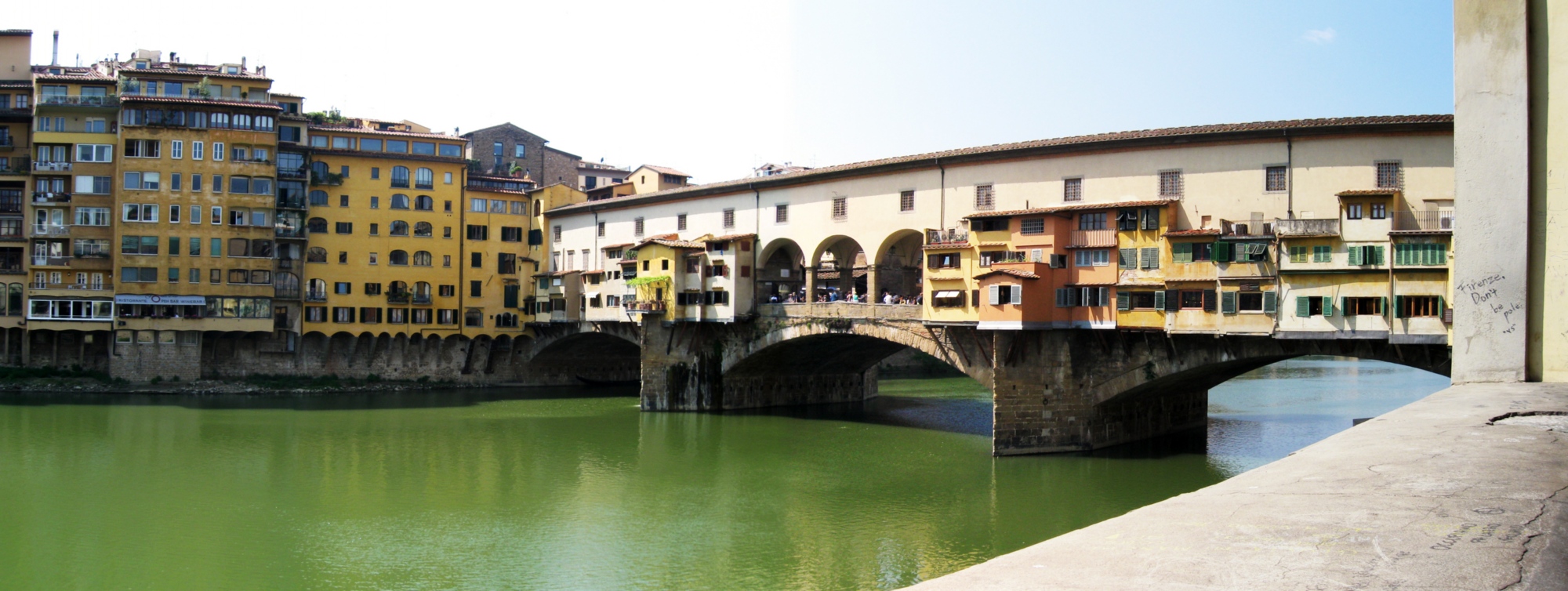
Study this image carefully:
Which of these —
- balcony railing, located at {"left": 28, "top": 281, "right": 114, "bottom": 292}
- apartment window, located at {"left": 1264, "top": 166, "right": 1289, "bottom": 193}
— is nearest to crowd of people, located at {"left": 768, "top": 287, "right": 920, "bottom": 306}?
apartment window, located at {"left": 1264, "top": 166, "right": 1289, "bottom": 193}

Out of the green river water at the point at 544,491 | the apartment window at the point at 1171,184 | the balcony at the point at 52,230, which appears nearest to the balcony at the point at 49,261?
the balcony at the point at 52,230

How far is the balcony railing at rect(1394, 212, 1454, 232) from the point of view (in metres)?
25.1

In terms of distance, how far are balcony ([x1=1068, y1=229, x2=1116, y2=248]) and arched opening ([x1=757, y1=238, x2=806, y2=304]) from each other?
13853mm

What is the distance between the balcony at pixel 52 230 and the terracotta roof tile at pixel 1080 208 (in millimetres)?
41814

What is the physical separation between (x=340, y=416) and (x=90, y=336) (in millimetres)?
17151

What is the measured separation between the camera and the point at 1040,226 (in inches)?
1217

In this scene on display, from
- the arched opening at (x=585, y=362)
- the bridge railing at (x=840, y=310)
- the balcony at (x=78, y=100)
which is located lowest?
the arched opening at (x=585, y=362)

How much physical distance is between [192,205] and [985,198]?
121 ft

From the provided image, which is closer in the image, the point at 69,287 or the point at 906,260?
the point at 906,260

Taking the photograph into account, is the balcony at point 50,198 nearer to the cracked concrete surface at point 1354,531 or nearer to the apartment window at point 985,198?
the apartment window at point 985,198

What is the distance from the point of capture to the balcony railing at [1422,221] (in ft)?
82.2

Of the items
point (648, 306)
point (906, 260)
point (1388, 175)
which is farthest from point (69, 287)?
point (1388, 175)

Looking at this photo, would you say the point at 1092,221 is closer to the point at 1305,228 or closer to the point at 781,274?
the point at 1305,228

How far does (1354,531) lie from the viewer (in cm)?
436
